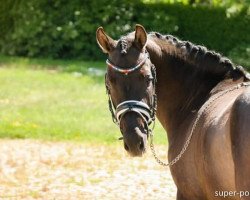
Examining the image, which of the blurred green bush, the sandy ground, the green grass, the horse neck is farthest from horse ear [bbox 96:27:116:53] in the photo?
the blurred green bush

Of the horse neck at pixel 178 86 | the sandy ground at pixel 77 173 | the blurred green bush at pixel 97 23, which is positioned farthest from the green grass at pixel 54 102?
→ the horse neck at pixel 178 86

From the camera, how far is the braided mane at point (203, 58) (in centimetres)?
482

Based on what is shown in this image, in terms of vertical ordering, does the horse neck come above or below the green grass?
above

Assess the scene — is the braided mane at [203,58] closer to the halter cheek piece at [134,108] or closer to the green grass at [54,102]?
the halter cheek piece at [134,108]

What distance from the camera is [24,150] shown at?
10.1 metres

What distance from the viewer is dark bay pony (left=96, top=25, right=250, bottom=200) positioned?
3.89m

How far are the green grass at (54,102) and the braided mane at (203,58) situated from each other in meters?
5.65

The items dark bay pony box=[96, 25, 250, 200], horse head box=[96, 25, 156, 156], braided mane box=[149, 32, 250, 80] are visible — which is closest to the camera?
dark bay pony box=[96, 25, 250, 200]

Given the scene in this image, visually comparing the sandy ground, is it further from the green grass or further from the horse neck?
the horse neck

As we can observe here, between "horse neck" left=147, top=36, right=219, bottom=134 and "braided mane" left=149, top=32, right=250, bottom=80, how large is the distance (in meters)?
0.04

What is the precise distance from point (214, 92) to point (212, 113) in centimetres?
44

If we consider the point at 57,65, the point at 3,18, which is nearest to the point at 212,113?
the point at 57,65

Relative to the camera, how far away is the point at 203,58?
16.2 feet

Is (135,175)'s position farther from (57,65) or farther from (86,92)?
(57,65)
